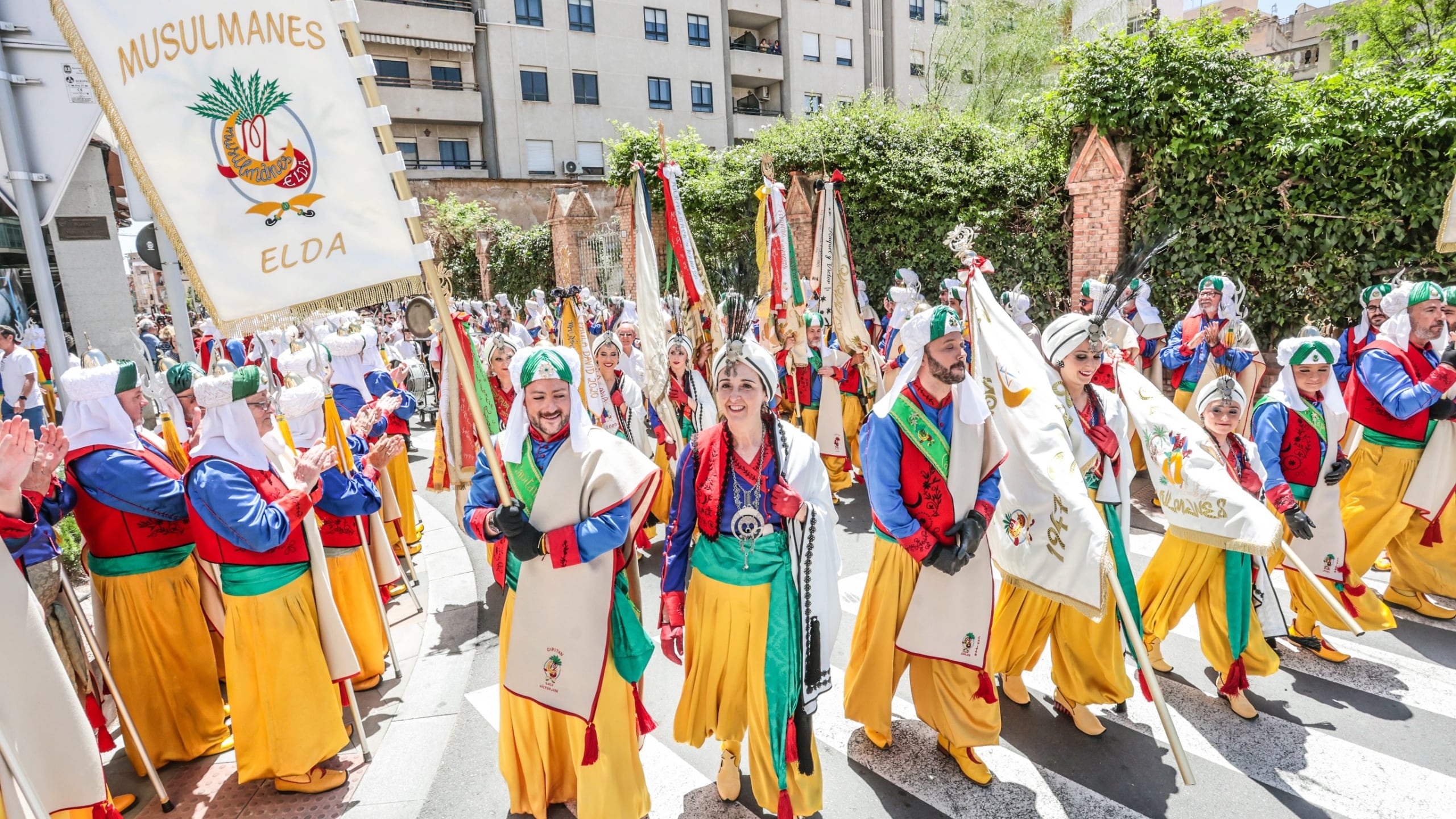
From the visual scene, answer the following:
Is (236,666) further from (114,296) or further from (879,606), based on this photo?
(114,296)

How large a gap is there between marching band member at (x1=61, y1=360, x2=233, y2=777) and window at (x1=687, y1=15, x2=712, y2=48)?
35.4 meters

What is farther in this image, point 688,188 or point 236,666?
point 688,188

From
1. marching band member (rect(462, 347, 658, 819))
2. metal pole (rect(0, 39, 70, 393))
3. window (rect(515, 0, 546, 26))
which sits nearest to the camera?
marching band member (rect(462, 347, 658, 819))

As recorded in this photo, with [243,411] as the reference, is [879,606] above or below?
below

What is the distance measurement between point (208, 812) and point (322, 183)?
313cm

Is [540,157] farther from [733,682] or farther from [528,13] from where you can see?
[733,682]

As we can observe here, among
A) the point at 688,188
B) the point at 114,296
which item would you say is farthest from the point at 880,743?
the point at 688,188

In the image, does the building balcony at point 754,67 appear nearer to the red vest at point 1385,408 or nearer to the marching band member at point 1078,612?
the red vest at point 1385,408

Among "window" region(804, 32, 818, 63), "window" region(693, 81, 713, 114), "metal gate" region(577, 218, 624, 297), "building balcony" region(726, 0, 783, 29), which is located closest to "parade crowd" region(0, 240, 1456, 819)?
"metal gate" region(577, 218, 624, 297)

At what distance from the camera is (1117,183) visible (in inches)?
455

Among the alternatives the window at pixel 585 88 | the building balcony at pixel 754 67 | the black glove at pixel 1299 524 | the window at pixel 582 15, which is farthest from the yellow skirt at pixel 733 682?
the building balcony at pixel 754 67

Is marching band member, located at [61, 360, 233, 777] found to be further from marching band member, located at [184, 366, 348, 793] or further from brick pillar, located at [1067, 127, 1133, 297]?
brick pillar, located at [1067, 127, 1133, 297]

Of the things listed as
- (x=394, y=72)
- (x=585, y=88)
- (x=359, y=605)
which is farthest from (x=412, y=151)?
(x=359, y=605)

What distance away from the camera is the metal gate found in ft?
72.6
